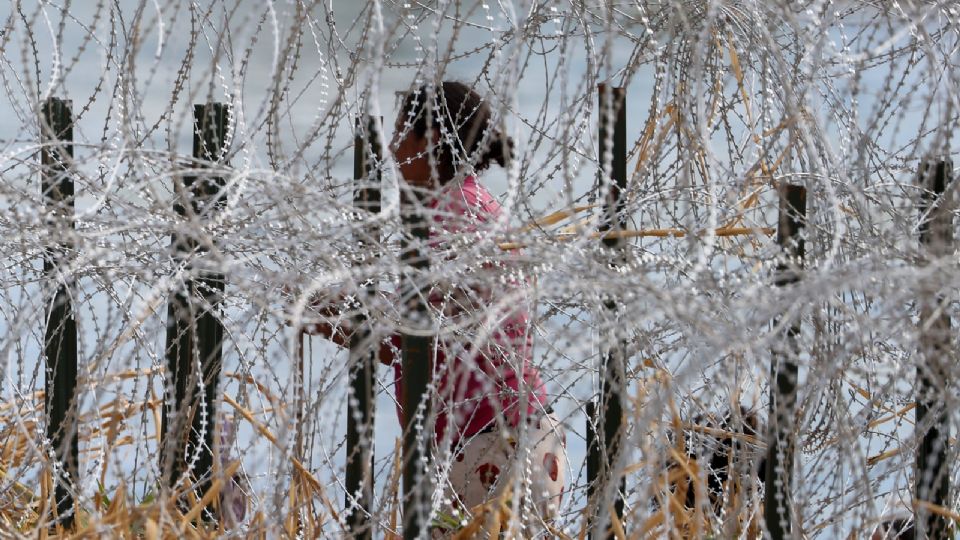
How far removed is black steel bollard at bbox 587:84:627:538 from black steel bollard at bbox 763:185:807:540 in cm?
29

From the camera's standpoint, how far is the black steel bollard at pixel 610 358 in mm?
2328

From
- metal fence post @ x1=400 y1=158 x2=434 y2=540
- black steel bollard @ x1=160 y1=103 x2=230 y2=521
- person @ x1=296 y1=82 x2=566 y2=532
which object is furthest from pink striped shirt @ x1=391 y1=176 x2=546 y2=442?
black steel bollard @ x1=160 y1=103 x2=230 y2=521

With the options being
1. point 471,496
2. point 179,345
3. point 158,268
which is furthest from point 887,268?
point 179,345

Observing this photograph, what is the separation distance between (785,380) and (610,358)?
34 cm

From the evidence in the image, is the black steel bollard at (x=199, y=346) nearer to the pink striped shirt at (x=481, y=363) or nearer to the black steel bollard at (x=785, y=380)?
the pink striped shirt at (x=481, y=363)

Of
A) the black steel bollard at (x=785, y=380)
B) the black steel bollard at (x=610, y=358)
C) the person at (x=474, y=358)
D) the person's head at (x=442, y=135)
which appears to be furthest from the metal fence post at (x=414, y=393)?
the black steel bollard at (x=785, y=380)

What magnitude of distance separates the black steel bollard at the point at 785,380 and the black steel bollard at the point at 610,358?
11.4 inches

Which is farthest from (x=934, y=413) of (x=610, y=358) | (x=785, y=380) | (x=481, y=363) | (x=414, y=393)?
(x=414, y=393)

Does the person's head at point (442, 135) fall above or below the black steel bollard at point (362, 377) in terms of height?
above

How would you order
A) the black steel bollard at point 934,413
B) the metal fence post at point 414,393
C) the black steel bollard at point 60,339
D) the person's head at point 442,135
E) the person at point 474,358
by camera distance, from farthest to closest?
the black steel bollard at point 60,339
the person's head at point 442,135
the black steel bollard at point 934,413
the person at point 474,358
the metal fence post at point 414,393

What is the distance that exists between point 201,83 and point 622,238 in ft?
2.88

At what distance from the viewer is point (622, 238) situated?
89.2 inches

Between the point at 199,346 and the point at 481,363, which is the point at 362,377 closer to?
the point at 481,363

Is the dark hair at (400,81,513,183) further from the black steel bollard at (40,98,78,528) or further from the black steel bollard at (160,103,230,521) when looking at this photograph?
the black steel bollard at (40,98,78,528)
